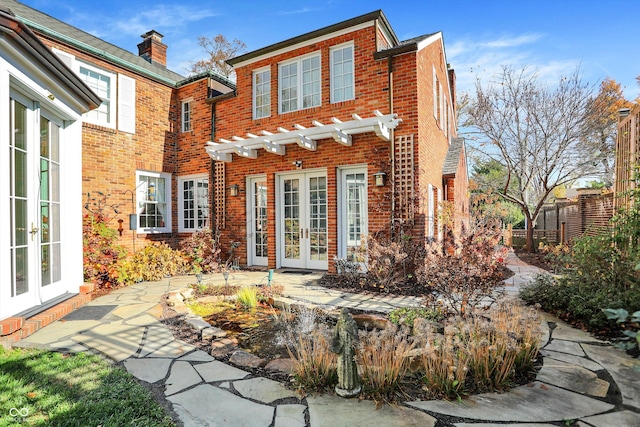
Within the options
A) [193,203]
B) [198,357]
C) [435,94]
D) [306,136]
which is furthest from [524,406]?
[193,203]

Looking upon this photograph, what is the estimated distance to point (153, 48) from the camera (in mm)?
11812

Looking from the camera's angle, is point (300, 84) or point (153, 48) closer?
point (300, 84)

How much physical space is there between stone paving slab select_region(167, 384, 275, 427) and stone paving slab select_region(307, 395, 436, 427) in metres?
0.34

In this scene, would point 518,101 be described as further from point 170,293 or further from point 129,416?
point 129,416

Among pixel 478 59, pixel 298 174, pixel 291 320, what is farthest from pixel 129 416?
pixel 478 59

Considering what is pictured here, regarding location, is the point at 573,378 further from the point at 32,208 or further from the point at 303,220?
the point at 303,220

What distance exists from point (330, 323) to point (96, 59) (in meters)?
9.14

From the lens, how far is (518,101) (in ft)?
45.4

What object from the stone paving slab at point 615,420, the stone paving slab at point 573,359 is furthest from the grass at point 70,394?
the stone paving slab at point 573,359

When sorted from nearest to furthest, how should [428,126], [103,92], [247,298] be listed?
[247,298] → [428,126] → [103,92]

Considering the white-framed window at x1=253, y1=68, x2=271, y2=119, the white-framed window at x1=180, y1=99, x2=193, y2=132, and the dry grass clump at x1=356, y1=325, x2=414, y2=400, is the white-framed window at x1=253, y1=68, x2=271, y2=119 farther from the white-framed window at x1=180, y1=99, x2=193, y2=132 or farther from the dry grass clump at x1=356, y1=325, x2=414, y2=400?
the dry grass clump at x1=356, y1=325, x2=414, y2=400

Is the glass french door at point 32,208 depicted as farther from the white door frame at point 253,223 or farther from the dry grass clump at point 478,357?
the white door frame at point 253,223

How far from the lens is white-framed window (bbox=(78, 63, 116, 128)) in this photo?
888 centimetres

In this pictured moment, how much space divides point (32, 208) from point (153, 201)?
602 centimetres
